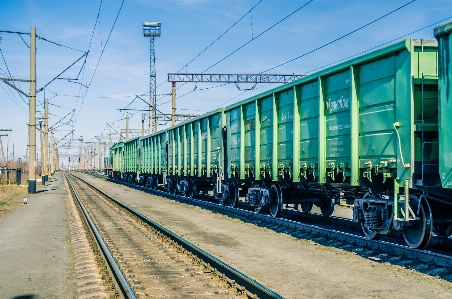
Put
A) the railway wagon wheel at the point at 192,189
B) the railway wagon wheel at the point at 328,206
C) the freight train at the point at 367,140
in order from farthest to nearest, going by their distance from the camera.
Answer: the railway wagon wheel at the point at 192,189 → the railway wagon wheel at the point at 328,206 → the freight train at the point at 367,140

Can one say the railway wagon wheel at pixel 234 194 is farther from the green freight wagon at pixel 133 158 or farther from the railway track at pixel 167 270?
the green freight wagon at pixel 133 158

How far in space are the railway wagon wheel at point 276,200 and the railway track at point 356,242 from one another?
1.36 ft

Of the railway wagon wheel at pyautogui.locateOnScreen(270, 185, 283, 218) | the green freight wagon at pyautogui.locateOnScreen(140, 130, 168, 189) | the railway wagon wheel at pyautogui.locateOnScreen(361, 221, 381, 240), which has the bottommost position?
the railway wagon wheel at pyautogui.locateOnScreen(361, 221, 381, 240)

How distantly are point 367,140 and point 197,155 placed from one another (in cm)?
1318

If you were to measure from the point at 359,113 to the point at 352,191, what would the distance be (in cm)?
234

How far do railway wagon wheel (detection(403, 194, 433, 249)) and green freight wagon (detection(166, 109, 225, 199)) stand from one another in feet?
33.7

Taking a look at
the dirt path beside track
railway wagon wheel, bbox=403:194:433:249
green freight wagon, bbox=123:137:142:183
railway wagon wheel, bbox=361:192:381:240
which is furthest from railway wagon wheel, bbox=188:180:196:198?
railway wagon wheel, bbox=403:194:433:249

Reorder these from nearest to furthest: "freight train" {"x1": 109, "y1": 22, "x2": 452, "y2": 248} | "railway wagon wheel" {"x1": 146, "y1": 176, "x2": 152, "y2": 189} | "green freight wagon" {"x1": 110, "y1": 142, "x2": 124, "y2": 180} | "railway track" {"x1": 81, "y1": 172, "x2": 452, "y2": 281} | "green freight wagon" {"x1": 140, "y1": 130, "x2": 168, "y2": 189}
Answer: "railway track" {"x1": 81, "y1": 172, "x2": 452, "y2": 281}, "freight train" {"x1": 109, "y1": 22, "x2": 452, "y2": 248}, "green freight wagon" {"x1": 140, "y1": 130, "x2": 168, "y2": 189}, "railway wagon wheel" {"x1": 146, "y1": 176, "x2": 152, "y2": 189}, "green freight wagon" {"x1": 110, "y1": 142, "x2": 124, "y2": 180}

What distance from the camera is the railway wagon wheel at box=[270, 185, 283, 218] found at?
14634 millimetres

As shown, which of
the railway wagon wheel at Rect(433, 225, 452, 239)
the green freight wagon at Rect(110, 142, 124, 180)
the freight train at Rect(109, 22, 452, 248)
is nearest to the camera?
the freight train at Rect(109, 22, 452, 248)

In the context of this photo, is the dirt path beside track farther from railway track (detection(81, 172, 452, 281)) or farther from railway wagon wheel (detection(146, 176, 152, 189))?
railway wagon wheel (detection(146, 176, 152, 189))

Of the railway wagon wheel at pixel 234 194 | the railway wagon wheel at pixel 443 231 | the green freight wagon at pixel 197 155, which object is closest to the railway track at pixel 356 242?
the railway wagon wheel at pixel 443 231

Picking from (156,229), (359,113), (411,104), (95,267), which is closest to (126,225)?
(156,229)

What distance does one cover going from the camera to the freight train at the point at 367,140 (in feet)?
28.1
